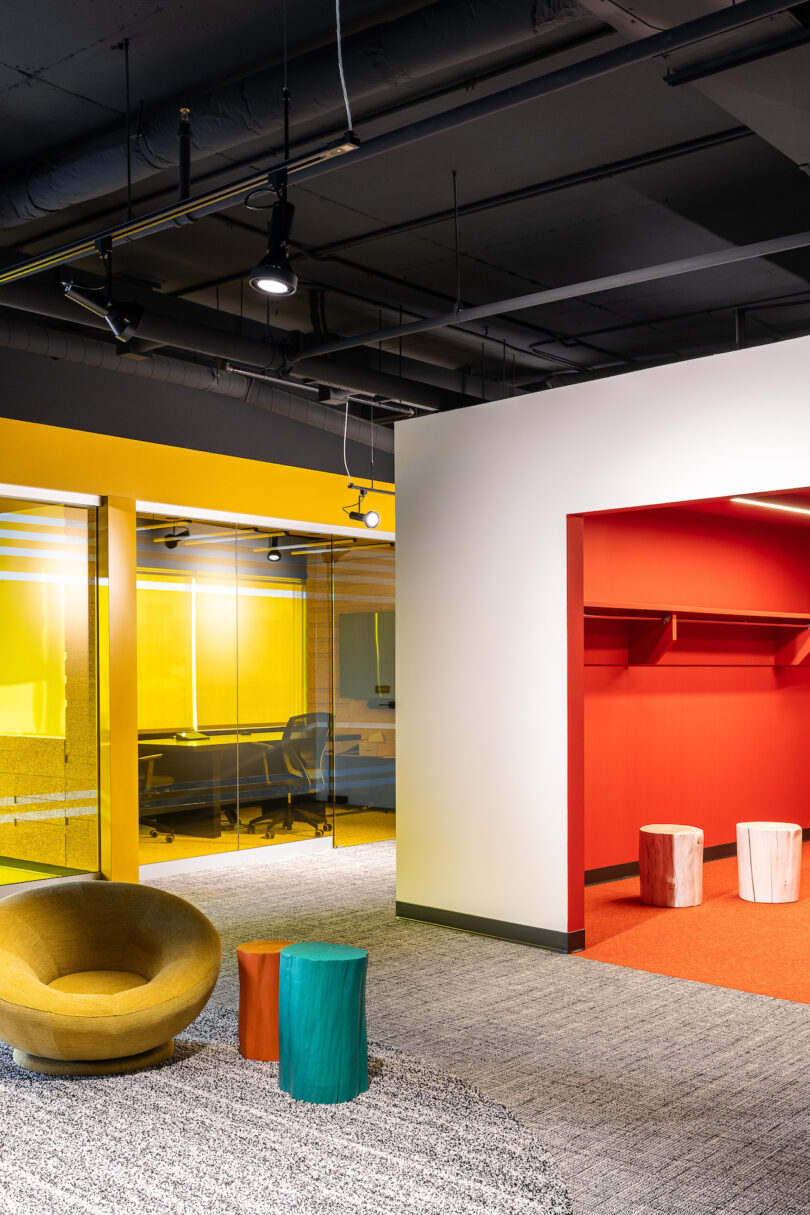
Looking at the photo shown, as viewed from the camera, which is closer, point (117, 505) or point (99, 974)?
point (99, 974)

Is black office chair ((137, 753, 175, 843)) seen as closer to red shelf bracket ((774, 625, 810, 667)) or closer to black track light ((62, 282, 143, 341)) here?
black track light ((62, 282, 143, 341))

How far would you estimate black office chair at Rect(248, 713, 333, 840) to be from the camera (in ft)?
32.3

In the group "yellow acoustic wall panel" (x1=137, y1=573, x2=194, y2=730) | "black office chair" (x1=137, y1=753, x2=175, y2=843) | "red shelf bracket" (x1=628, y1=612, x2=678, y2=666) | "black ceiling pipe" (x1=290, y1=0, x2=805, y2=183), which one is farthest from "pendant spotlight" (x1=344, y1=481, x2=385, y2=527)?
"black ceiling pipe" (x1=290, y1=0, x2=805, y2=183)

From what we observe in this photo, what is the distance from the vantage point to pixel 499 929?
6703 mm

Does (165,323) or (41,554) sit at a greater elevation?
(165,323)

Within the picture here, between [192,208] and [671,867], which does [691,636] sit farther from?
[192,208]

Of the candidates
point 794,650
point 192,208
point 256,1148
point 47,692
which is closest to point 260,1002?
point 256,1148

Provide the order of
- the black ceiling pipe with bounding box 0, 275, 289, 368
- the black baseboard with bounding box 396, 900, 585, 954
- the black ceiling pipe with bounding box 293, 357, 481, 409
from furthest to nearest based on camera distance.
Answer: the black ceiling pipe with bounding box 293, 357, 481, 409 < the black ceiling pipe with bounding box 0, 275, 289, 368 < the black baseboard with bounding box 396, 900, 585, 954

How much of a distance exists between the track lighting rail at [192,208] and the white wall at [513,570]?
7.30ft

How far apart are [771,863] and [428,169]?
5017 mm

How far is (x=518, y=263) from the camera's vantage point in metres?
8.54

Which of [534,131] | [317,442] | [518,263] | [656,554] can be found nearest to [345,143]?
[534,131]

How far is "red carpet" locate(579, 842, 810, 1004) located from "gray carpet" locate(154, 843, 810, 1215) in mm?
214

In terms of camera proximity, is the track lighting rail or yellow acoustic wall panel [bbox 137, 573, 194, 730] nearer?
the track lighting rail
